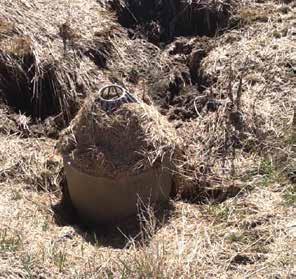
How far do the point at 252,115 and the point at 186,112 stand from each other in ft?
1.71

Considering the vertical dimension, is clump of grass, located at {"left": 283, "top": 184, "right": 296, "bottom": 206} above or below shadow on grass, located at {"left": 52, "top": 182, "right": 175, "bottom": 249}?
above

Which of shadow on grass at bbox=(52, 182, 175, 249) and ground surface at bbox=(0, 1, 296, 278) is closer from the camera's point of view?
ground surface at bbox=(0, 1, 296, 278)

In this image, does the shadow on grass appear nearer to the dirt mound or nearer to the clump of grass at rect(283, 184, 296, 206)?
the dirt mound

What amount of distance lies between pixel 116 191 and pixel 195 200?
1.84ft

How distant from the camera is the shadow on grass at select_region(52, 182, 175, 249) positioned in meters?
4.24

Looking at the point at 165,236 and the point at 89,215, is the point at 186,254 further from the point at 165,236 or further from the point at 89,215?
the point at 89,215

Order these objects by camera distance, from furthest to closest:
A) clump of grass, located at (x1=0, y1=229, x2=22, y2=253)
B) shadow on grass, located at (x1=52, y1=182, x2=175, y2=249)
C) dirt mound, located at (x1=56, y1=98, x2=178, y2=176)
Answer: dirt mound, located at (x1=56, y1=98, x2=178, y2=176) < shadow on grass, located at (x1=52, y1=182, x2=175, y2=249) < clump of grass, located at (x1=0, y1=229, x2=22, y2=253)

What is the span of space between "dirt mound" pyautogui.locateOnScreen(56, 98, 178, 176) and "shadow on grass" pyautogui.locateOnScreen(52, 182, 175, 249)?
30 cm

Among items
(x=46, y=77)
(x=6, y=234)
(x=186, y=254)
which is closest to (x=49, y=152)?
(x=46, y=77)

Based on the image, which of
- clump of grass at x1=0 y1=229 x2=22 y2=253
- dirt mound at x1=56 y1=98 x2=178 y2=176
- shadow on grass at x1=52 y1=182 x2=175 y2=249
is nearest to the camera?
clump of grass at x1=0 y1=229 x2=22 y2=253

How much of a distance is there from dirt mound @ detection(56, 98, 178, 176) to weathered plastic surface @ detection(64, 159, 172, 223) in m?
0.05

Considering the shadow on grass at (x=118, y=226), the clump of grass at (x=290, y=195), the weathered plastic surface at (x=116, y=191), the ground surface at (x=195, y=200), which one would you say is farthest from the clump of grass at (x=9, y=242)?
the clump of grass at (x=290, y=195)

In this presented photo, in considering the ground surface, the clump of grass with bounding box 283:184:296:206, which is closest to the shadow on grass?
the ground surface

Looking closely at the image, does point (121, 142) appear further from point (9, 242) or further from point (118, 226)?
point (9, 242)
